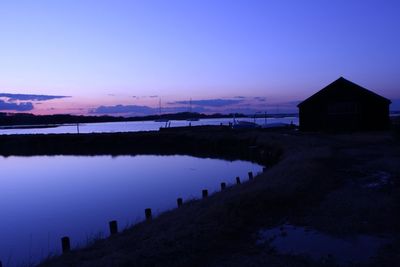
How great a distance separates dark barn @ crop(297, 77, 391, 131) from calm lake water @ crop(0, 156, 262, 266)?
1035 centimetres

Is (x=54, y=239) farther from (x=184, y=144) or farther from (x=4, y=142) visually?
(x=4, y=142)

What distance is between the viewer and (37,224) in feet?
56.2

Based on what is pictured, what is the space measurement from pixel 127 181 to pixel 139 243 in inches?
774

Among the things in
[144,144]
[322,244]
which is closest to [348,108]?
[144,144]

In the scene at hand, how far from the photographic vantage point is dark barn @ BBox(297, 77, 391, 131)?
129 ft

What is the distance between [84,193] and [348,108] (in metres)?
26.7

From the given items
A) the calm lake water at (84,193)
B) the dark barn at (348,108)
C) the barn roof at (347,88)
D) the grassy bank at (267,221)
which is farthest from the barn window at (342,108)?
the grassy bank at (267,221)

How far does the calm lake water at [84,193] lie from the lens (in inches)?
589

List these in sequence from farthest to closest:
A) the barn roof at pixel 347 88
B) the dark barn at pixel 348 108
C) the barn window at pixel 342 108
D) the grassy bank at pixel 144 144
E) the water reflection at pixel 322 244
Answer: the grassy bank at pixel 144 144
the barn window at pixel 342 108
the dark barn at pixel 348 108
the barn roof at pixel 347 88
the water reflection at pixel 322 244

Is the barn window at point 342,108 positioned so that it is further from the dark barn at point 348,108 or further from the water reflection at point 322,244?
the water reflection at point 322,244

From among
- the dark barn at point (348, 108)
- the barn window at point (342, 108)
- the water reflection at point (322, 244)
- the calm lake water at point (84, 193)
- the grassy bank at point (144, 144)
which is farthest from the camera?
the grassy bank at point (144, 144)

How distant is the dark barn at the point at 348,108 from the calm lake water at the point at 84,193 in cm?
1035

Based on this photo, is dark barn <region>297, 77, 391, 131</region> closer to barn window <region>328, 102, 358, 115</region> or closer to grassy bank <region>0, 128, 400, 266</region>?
barn window <region>328, 102, 358, 115</region>

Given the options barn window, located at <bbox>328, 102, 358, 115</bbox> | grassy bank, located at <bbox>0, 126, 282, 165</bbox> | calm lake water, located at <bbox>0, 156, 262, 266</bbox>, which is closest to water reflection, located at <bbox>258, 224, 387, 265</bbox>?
calm lake water, located at <bbox>0, 156, 262, 266</bbox>
